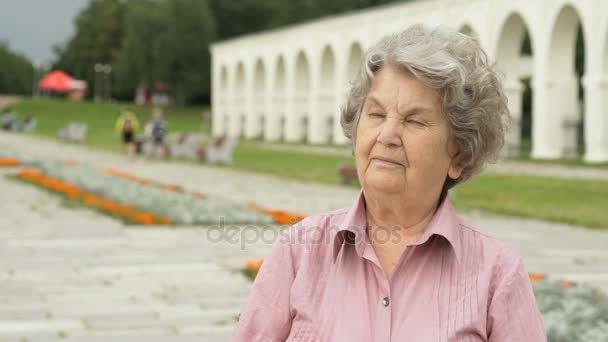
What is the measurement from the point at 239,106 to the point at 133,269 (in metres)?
46.0

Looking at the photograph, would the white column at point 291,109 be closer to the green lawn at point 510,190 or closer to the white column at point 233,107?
the white column at point 233,107

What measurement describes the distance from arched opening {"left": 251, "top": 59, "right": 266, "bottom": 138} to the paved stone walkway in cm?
3655

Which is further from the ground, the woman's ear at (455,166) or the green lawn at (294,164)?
the woman's ear at (455,166)

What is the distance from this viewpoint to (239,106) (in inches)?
2127

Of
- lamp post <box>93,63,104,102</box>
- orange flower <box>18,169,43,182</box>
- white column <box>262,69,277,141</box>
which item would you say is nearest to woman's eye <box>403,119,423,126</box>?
orange flower <box>18,169,43,182</box>

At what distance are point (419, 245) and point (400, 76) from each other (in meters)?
0.44

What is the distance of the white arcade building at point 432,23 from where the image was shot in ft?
82.1

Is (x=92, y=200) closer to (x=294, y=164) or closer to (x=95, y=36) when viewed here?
(x=294, y=164)

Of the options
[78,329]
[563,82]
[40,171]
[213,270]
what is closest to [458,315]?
[78,329]

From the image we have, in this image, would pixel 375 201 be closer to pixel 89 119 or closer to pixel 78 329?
pixel 78 329

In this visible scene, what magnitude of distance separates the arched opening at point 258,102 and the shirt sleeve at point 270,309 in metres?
48.6

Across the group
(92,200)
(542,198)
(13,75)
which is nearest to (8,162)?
(92,200)

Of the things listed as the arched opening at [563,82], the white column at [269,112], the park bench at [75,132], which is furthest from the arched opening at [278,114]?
the arched opening at [563,82]

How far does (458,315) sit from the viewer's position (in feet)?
7.97
